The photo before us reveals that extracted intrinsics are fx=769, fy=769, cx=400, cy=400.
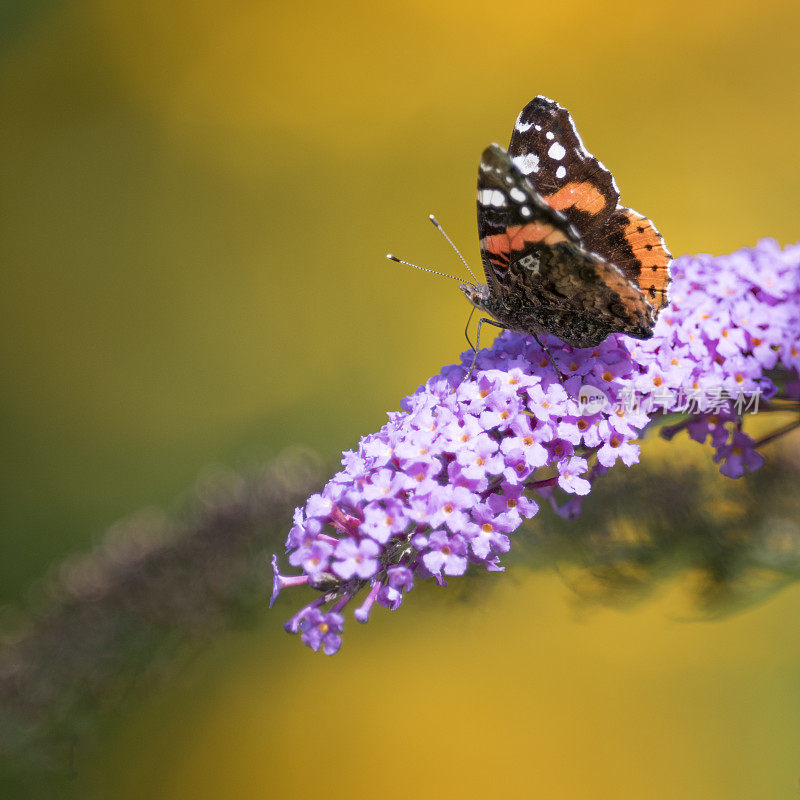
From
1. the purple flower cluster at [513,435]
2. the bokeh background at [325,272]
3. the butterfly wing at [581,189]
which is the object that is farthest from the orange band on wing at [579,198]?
the bokeh background at [325,272]

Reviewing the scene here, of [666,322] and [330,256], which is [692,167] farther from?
[666,322]

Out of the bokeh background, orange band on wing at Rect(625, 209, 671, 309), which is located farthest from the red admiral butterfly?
the bokeh background

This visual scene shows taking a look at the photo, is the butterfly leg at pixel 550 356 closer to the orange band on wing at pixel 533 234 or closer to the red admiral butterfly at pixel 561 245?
the red admiral butterfly at pixel 561 245

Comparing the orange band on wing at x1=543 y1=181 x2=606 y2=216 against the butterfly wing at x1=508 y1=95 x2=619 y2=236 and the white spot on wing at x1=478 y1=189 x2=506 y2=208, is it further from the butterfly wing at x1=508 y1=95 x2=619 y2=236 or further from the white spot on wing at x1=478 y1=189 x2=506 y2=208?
the white spot on wing at x1=478 y1=189 x2=506 y2=208

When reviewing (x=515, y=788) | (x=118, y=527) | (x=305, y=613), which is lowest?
(x=305, y=613)

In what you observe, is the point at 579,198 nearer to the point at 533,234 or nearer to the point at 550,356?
the point at 533,234

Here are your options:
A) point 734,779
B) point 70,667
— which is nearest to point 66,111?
point 70,667
